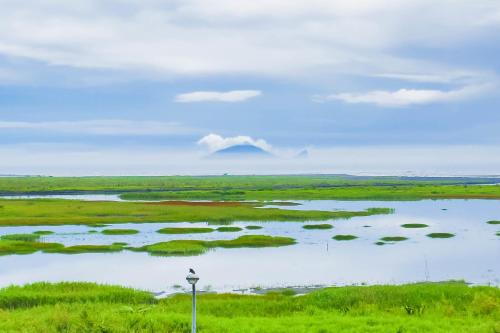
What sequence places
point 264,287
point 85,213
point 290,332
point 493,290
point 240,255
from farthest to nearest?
point 85,213
point 240,255
point 264,287
point 493,290
point 290,332

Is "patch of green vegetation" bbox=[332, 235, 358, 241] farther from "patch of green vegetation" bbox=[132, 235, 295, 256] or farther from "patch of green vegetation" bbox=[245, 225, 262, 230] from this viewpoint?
"patch of green vegetation" bbox=[245, 225, 262, 230]

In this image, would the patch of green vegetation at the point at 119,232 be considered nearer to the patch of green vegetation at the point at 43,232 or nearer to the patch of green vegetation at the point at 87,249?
the patch of green vegetation at the point at 43,232

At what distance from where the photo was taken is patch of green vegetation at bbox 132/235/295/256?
4741 centimetres

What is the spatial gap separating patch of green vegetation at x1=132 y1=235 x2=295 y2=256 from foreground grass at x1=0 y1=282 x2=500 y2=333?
15.4m

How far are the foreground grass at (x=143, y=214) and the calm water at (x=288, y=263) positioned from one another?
7.99 m

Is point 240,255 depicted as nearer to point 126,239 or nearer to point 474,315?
point 126,239

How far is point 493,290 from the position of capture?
95.6 ft

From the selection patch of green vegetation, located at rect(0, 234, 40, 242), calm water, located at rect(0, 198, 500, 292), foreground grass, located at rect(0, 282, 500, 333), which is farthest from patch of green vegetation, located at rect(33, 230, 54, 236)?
foreground grass, located at rect(0, 282, 500, 333)

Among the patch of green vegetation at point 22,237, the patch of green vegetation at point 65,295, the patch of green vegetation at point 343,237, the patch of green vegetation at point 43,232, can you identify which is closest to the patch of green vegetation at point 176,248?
the patch of green vegetation at point 22,237

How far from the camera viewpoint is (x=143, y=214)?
78.2m

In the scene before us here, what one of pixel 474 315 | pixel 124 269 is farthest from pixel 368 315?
pixel 124 269

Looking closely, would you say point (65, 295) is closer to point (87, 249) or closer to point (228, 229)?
point (87, 249)

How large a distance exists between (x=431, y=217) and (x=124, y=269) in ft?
164

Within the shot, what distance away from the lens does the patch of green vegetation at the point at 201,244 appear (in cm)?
4741
